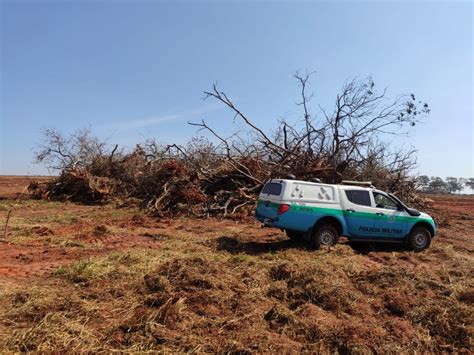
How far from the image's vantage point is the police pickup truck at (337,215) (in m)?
9.76

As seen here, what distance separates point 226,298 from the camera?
5.94m

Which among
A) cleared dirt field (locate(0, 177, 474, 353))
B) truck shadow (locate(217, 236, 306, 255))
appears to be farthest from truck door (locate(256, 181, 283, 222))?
cleared dirt field (locate(0, 177, 474, 353))

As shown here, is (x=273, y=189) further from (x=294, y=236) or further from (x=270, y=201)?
(x=294, y=236)

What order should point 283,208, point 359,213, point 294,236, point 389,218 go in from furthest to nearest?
point 294,236 < point 389,218 < point 359,213 < point 283,208

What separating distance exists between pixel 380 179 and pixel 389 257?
10.5m

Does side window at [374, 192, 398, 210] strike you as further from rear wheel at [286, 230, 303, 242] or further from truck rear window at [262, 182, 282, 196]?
truck rear window at [262, 182, 282, 196]

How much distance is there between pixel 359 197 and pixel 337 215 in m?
0.89

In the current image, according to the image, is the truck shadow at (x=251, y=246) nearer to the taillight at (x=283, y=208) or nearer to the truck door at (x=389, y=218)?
the taillight at (x=283, y=208)

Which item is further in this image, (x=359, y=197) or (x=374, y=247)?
(x=374, y=247)

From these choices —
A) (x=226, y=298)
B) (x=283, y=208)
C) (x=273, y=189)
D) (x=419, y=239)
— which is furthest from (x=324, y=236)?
(x=226, y=298)

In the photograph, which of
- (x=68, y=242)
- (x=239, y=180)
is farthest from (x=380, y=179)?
(x=68, y=242)

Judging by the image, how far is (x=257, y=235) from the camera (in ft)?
40.9

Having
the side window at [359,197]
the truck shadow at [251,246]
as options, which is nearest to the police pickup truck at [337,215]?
the side window at [359,197]

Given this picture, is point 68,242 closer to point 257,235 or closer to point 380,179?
point 257,235
